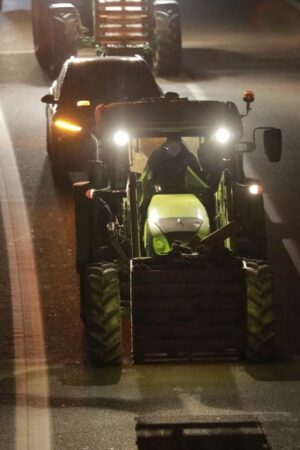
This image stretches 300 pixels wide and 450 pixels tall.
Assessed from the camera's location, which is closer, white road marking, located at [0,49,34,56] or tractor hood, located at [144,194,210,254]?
tractor hood, located at [144,194,210,254]

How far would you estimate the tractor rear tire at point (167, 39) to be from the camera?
31578mm

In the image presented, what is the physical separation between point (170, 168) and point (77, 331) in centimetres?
187

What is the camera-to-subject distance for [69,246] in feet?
Answer: 59.5

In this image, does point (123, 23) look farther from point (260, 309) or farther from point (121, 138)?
point (260, 309)

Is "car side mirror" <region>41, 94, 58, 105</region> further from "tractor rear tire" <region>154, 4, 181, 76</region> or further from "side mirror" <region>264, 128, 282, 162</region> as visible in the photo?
"tractor rear tire" <region>154, 4, 181, 76</region>

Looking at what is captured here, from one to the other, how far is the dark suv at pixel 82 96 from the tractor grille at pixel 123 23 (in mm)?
8793

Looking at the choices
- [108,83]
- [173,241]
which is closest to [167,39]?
[108,83]

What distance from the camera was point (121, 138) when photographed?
14.2 meters

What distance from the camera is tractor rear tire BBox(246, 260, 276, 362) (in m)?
12.7

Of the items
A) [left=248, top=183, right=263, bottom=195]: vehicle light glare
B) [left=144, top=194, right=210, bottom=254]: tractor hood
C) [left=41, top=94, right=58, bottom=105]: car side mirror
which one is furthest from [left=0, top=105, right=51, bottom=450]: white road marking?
[left=248, top=183, right=263, bottom=195]: vehicle light glare

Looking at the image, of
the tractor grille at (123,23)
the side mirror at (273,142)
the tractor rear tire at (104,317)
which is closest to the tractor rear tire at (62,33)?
the tractor grille at (123,23)

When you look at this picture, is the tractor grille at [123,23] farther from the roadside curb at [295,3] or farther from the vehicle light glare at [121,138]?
the vehicle light glare at [121,138]

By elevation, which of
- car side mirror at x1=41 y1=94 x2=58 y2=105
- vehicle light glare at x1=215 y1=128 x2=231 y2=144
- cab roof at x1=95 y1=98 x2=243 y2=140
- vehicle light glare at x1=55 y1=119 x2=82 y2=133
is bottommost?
vehicle light glare at x1=55 y1=119 x2=82 y2=133

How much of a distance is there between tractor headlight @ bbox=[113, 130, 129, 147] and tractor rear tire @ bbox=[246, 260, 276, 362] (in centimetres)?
214
